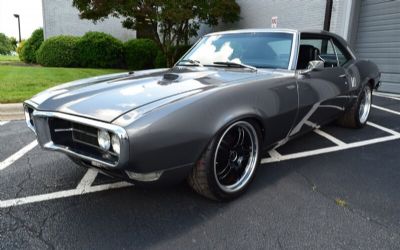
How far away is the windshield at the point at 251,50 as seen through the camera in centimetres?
321

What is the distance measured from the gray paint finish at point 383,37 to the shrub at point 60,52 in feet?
36.9

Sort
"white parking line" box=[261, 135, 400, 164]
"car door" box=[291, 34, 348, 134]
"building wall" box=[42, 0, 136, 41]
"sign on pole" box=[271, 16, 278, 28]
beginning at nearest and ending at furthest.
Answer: "car door" box=[291, 34, 348, 134] < "white parking line" box=[261, 135, 400, 164] < "sign on pole" box=[271, 16, 278, 28] < "building wall" box=[42, 0, 136, 41]

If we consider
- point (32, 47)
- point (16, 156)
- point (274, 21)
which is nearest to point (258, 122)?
point (16, 156)

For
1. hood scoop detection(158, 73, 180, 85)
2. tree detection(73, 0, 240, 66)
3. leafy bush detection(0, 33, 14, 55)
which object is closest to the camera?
hood scoop detection(158, 73, 180, 85)

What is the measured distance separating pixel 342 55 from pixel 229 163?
105 inches

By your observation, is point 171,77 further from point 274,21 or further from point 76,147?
point 274,21

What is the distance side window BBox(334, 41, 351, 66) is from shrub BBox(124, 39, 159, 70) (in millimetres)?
11486

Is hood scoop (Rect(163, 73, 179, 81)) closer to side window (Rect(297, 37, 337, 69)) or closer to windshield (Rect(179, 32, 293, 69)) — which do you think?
windshield (Rect(179, 32, 293, 69))

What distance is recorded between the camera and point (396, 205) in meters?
2.55

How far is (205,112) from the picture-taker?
2.15 m

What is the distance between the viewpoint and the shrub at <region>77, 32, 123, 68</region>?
1413 cm

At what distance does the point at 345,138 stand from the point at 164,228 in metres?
3.07

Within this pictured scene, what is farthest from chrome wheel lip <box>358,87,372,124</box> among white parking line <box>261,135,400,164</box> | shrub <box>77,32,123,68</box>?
shrub <box>77,32,123,68</box>

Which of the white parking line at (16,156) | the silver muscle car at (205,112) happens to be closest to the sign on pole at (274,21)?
the silver muscle car at (205,112)
